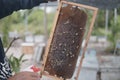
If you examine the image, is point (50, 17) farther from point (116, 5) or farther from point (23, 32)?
point (116, 5)

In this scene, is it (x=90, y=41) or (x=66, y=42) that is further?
(x=90, y=41)

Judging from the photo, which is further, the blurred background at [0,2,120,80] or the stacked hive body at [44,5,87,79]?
the blurred background at [0,2,120,80]

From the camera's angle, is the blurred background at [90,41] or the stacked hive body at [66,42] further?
the blurred background at [90,41]

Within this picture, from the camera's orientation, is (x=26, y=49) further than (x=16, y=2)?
Yes

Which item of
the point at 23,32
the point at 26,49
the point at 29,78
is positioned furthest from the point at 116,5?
the point at 23,32

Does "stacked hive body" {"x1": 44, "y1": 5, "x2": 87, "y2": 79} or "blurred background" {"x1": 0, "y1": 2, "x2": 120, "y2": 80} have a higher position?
"stacked hive body" {"x1": 44, "y1": 5, "x2": 87, "y2": 79}

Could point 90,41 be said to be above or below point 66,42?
below

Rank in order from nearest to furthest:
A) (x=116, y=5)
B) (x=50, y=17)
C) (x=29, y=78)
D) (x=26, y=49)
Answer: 1. (x=29, y=78)
2. (x=116, y=5)
3. (x=26, y=49)
4. (x=50, y=17)

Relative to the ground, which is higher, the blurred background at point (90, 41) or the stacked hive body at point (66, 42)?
the stacked hive body at point (66, 42)
